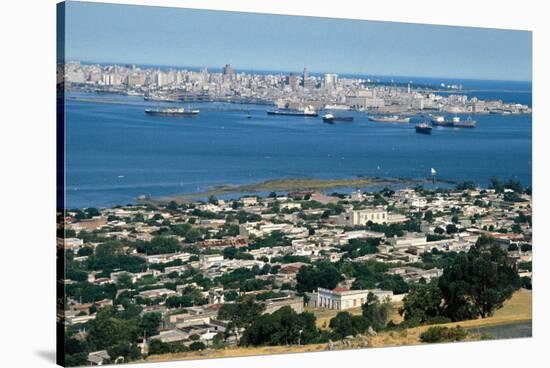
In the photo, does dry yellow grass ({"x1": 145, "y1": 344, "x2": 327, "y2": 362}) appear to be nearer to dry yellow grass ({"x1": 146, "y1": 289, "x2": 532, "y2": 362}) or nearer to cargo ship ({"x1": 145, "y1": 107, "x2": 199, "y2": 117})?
dry yellow grass ({"x1": 146, "y1": 289, "x2": 532, "y2": 362})

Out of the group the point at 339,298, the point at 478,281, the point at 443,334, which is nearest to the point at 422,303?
the point at 443,334

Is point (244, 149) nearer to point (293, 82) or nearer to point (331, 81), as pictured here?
point (293, 82)

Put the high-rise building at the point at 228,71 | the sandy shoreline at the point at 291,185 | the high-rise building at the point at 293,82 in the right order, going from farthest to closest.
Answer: the high-rise building at the point at 293,82, the high-rise building at the point at 228,71, the sandy shoreline at the point at 291,185

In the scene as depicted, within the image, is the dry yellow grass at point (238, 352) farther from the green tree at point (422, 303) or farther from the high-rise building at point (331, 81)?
the high-rise building at point (331, 81)

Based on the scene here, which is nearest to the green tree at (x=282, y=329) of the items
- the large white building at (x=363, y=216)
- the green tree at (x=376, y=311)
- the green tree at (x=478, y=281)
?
the green tree at (x=376, y=311)

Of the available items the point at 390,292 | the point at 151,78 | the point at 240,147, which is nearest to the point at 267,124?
the point at 240,147

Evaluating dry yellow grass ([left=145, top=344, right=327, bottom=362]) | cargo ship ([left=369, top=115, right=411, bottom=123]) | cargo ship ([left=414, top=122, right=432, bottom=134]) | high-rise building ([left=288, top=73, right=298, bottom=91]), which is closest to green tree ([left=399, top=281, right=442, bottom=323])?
dry yellow grass ([left=145, top=344, right=327, bottom=362])

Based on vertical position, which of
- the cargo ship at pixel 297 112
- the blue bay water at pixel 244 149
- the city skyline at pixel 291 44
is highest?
the city skyline at pixel 291 44
